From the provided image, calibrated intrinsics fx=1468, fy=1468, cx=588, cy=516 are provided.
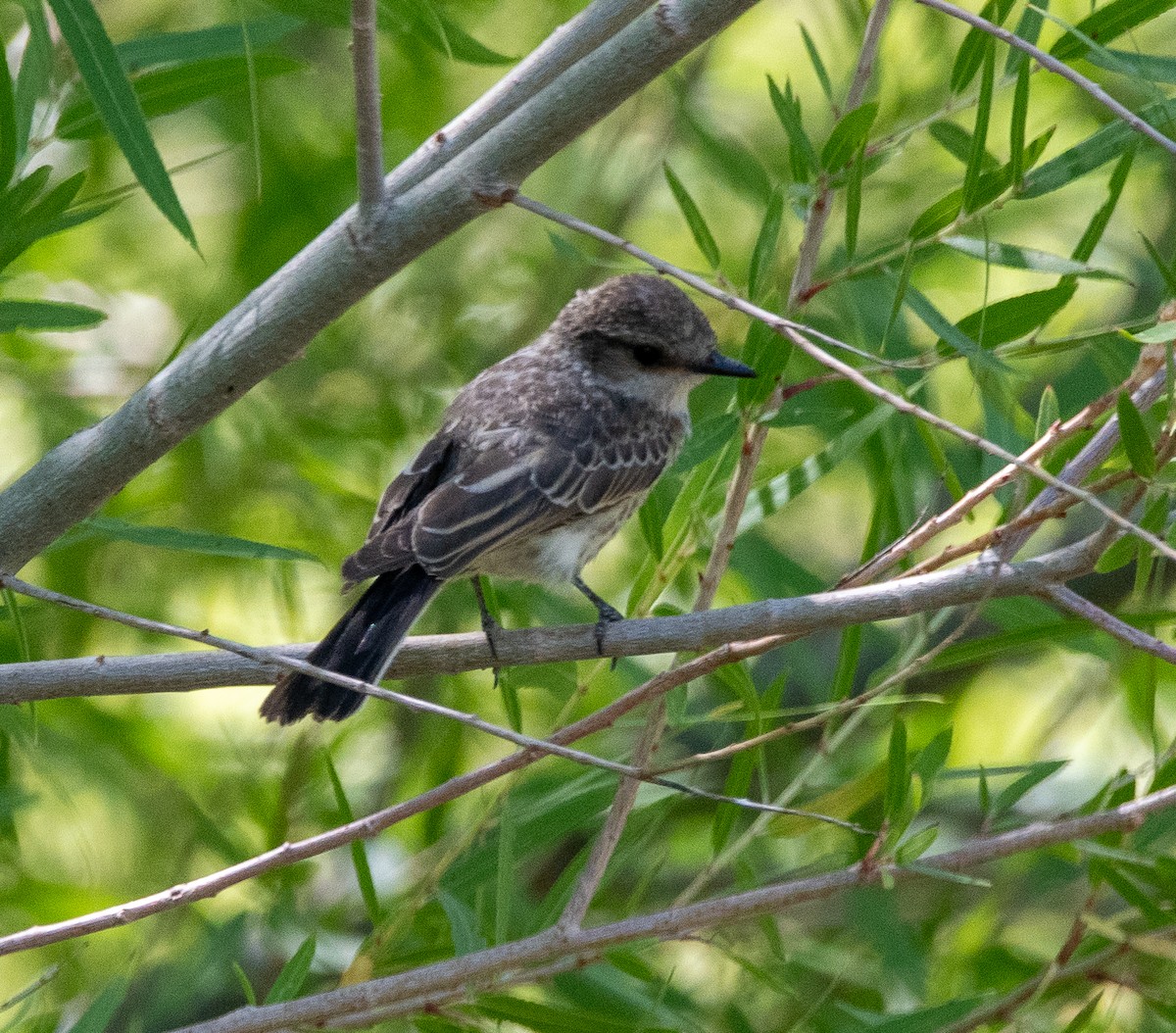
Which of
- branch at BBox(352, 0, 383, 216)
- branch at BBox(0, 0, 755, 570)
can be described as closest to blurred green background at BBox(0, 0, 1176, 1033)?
branch at BBox(0, 0, 755, 570)

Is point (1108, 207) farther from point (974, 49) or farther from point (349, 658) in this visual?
point (349, 658)

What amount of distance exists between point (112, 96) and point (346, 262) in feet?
1.90

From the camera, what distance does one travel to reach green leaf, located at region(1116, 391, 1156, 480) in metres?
2.42

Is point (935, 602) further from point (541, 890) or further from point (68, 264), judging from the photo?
point (68, 264)

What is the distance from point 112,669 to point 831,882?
1365 mm

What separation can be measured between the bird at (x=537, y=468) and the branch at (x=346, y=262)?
2.84 ft

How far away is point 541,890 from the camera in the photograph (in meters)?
4.75

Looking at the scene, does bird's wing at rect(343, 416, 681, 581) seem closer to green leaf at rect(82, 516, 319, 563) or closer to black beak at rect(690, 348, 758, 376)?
black beak at rect(690, 348, 758, 376)

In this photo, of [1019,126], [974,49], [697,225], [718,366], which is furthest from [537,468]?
[1019,126]

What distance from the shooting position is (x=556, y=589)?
4594 mm

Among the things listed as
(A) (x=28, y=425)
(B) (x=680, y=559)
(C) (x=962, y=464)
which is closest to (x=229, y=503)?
(A) (x=28, y=425)

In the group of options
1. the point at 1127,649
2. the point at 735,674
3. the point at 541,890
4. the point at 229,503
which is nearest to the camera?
the point at 735,674

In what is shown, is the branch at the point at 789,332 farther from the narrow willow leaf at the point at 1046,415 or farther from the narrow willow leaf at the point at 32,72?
the narrow willow leaf at the point at 32,72

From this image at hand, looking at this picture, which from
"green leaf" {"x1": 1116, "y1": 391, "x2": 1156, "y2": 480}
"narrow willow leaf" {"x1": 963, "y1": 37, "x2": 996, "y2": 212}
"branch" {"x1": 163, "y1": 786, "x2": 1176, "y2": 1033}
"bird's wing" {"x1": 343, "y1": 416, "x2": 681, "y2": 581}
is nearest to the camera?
"green leaf" {"x1": 1116, "y1": 391, "x2": 1156, "y2": 480}
